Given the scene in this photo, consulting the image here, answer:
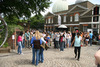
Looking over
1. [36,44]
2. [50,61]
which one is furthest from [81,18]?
[36,44]

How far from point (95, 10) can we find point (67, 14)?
31.9 feet

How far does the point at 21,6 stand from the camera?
34.1 ft

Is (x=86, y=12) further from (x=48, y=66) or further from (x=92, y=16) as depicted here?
(x=48, y=66)

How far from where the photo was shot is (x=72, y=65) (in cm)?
540

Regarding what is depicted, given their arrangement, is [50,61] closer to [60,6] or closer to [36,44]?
[36,44]

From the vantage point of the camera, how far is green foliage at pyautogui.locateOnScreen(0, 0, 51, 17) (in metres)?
9.91

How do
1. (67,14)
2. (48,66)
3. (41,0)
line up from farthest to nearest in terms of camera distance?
(67,14) → (41,0) → (48,66)

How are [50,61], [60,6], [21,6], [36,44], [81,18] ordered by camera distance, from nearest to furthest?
[36,44], [50,61], [21,6], [81,18], [60,6]

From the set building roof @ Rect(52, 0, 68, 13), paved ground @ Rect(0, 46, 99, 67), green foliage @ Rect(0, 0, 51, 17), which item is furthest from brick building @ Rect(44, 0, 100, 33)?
paved ground @ Rect(0, 46, 99, 67)

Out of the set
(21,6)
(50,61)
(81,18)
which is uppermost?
(81,18)

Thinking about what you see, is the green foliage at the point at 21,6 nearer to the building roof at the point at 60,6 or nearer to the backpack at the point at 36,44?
the backpack at the point at 36,44

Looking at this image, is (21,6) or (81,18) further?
(81,18)

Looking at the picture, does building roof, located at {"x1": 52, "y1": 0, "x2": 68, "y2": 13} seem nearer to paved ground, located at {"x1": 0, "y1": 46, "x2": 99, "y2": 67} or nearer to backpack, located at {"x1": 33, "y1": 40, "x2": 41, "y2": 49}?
paved ground, located at {"x1": 0, "y1": 46, "x2": 99, "y2": 67}

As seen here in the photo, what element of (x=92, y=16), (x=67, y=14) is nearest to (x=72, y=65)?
(x=92, y=16)
